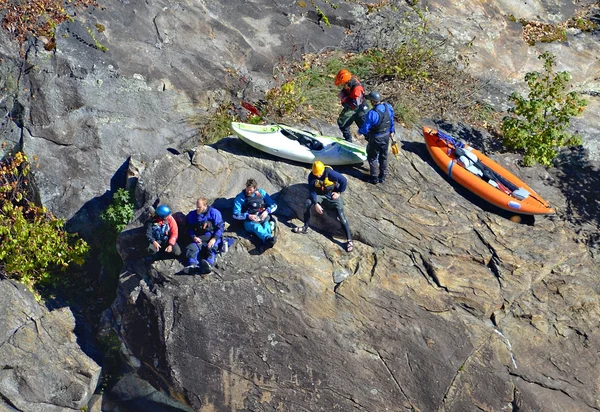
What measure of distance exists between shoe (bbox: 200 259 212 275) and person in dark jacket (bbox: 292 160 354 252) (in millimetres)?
1852

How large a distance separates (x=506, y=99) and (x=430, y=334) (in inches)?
276

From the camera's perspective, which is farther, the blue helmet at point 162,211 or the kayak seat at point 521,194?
the kayak seat at point 521,194

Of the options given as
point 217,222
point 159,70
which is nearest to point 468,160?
point 217,222

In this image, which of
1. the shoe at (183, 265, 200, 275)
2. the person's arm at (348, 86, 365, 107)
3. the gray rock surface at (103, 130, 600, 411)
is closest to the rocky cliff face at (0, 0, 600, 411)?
the gray rock surface at (103, 130, 600, 411)

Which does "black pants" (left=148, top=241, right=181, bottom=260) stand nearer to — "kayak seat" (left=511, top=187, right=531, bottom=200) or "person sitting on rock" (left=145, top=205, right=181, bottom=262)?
"person sitting on rock" (left=145, top=205, right=181, bottom=262)

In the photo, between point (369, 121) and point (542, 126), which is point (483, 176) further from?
point (369, 121)

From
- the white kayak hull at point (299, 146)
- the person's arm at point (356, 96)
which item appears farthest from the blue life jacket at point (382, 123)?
the white kayak hull at point (299, 146)

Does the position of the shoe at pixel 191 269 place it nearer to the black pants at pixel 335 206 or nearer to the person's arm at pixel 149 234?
Answer: the person's arm at pixel 149 234

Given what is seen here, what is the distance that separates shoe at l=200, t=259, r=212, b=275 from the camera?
993cm

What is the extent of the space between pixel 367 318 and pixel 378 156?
2.93 m

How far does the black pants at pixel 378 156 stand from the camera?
422 inches

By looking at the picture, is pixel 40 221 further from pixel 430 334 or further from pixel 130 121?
pixel 430 334

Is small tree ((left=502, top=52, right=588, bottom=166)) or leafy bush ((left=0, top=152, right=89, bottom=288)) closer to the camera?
leafy bush ((left=0, top=152, right=89, bottom=288))

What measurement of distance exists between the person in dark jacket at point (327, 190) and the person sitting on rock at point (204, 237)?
155cm
